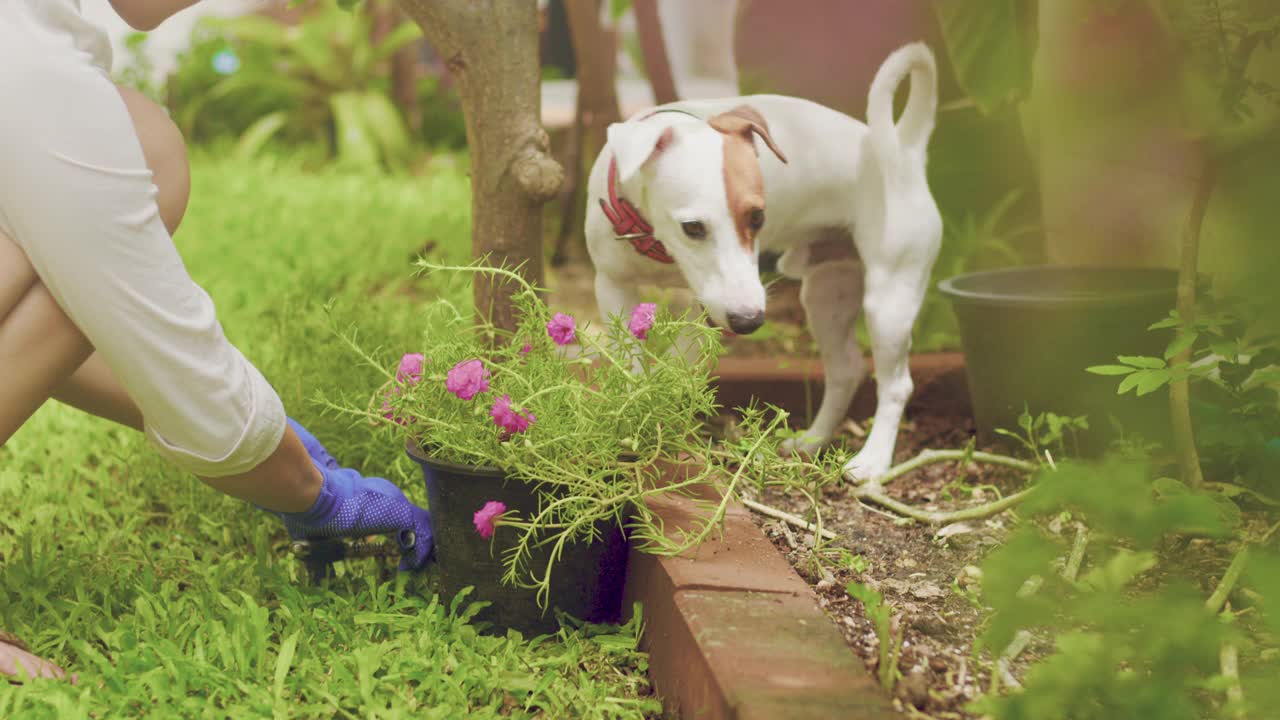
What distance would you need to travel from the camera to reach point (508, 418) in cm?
142

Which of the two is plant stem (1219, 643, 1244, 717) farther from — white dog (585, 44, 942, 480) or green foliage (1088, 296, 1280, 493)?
white dog (585, 44, 942, 480)

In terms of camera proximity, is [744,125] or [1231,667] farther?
[744,125]

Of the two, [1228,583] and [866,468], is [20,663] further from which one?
[1228,583]

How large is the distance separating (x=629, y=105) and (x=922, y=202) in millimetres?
4898

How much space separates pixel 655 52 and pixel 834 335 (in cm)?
128

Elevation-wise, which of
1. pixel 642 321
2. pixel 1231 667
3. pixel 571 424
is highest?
pixel 642 321

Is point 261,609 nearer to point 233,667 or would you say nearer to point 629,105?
point 233,667

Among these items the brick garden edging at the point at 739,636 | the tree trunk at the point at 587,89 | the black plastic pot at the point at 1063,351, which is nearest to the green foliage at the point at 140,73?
the tree trunk at the point at 587,89

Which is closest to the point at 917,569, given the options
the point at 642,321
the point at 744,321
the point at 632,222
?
the point at 744,321

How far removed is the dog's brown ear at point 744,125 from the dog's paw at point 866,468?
56 centimetres

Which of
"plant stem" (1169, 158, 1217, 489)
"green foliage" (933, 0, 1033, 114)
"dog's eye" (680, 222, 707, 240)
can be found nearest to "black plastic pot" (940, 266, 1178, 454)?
"plant stem" (1169, 158, 1217, 489)

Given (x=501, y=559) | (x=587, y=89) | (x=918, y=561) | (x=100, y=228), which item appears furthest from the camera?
(x=587, y=89)

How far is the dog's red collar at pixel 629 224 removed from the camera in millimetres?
1731

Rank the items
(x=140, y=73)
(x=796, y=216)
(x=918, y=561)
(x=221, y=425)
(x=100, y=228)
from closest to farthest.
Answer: (x=100, y=228)
(x=221, y=425)
(x=918, y=561)
(x=796, y=216)
(x=140, y=73)
